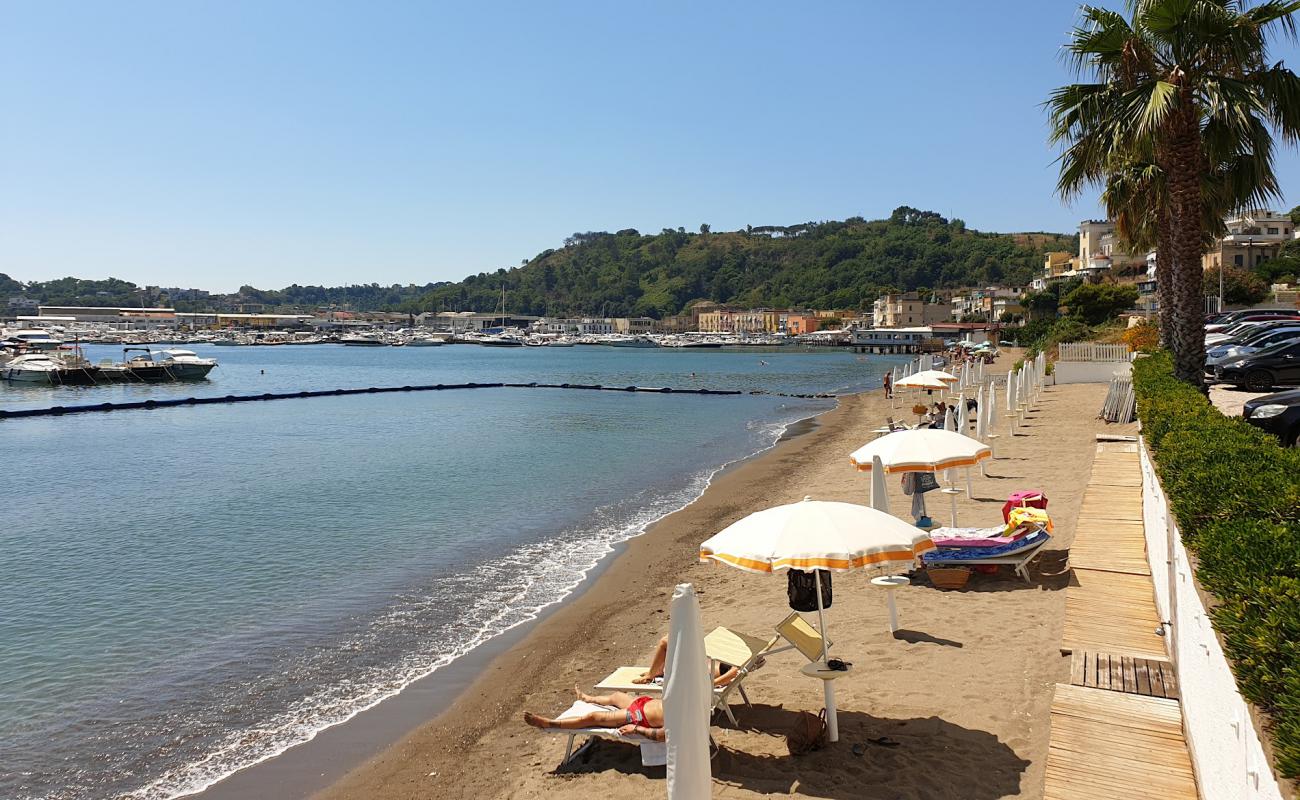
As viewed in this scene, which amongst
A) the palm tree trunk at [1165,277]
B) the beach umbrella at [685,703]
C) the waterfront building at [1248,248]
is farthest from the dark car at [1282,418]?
the waterfront building at [1248,248]

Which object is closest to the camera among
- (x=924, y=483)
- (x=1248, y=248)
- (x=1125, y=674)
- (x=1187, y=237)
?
(x=1125, y=674)

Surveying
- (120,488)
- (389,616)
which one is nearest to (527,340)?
(120,488)

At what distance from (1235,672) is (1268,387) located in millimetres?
22965

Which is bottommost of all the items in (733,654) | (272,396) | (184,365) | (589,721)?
(272,396)

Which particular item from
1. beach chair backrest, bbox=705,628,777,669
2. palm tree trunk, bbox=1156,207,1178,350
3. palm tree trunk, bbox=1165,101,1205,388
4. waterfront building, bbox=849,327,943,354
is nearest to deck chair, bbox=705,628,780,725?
beach chair backrest, bbox=705,628,777,669

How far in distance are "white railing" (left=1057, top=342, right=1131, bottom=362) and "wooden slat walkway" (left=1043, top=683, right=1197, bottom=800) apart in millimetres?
33796

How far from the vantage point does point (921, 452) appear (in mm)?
11258

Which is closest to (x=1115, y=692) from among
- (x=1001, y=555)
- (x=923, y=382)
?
(x=1001, y=555)

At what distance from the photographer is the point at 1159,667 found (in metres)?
6.44

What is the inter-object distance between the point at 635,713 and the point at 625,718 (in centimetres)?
12

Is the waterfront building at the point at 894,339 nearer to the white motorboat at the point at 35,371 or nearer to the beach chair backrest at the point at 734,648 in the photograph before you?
the white motorboat at the point at 35,371

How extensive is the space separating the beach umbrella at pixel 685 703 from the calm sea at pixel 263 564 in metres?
4.92

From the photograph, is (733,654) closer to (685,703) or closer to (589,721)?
(589,721)

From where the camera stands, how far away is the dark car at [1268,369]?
2177 centimetres
